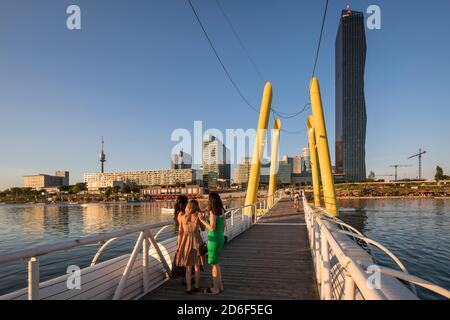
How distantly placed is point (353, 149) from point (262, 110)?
→ 172119mm

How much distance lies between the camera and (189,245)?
512 centimetres

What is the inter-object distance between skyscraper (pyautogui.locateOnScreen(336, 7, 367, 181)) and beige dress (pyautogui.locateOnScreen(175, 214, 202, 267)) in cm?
18436

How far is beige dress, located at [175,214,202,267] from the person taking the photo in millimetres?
5098

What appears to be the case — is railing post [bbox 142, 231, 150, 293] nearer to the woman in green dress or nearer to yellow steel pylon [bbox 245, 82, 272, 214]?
the woman in green dress

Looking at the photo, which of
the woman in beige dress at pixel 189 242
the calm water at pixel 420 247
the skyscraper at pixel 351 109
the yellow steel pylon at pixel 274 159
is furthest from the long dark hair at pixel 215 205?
the skyscraper at pixel 351 109

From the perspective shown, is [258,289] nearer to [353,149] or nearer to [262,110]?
[262,110]

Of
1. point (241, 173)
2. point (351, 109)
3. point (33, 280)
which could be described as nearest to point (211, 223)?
point (33, 280)

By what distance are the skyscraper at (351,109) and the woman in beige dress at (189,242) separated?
7256 inches

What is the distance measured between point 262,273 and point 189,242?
225 cm

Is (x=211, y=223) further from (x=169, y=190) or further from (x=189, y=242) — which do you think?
(x=169, y=190)

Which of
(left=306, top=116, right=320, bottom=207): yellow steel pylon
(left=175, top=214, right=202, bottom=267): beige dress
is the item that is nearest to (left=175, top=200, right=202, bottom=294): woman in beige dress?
(left=175, top=214, right=202, bottom=267): beige dress

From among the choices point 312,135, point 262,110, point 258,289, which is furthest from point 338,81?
point 258,289

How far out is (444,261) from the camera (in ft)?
51.8

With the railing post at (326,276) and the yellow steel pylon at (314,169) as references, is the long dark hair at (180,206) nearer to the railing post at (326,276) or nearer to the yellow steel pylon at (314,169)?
the railing post at (326,276)
